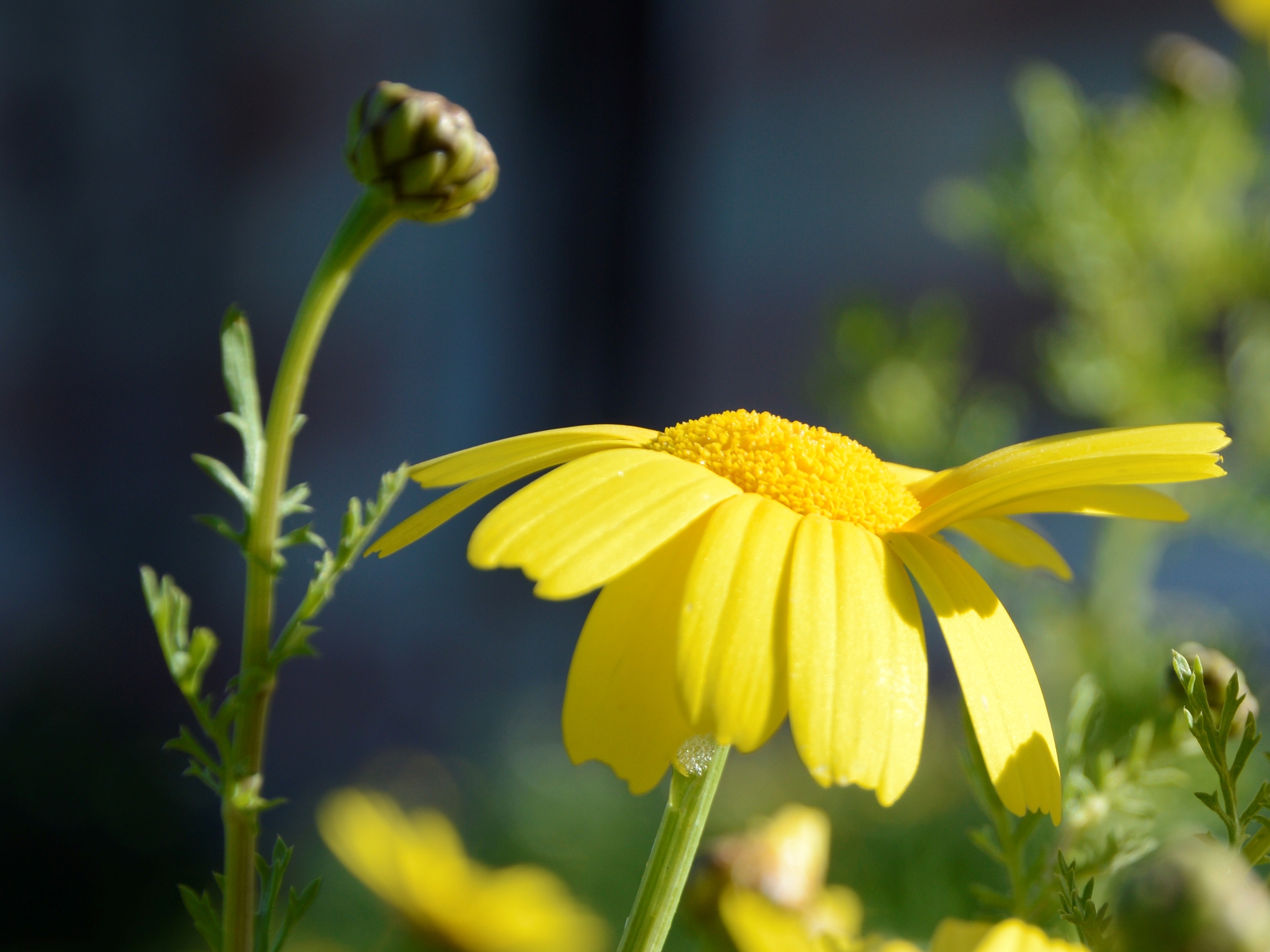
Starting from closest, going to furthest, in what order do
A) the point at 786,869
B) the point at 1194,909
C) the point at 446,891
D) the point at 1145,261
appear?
the point at 1194,909, the point at 786,869, the point at 446,891, the point at 1145,261

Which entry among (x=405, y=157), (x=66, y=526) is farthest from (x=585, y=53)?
(x=405, y=157)

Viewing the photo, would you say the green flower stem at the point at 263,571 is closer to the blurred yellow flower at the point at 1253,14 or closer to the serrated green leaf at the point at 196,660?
the serrated green leaf at the point at 196,660

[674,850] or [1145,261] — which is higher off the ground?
[1145,261]

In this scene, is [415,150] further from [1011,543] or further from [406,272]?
[406,272]

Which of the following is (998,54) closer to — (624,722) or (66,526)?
(66,526)

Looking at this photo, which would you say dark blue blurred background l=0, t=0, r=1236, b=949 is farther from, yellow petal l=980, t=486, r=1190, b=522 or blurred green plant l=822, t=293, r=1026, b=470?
yellow petal l=980, t=486, r=1190, b=522

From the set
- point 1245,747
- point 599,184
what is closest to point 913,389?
point 1245,747
